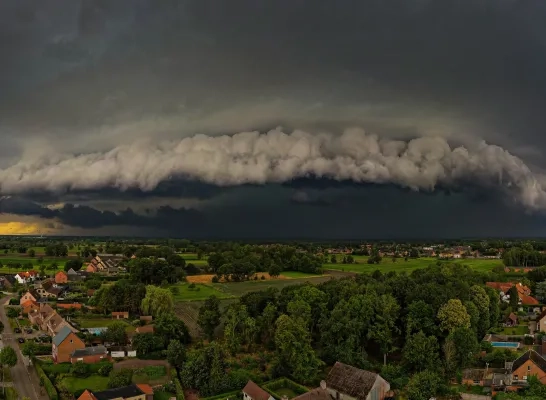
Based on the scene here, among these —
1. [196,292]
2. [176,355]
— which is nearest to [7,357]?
[176,355]

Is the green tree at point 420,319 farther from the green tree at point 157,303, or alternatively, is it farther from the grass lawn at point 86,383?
the green tree at point 157,303

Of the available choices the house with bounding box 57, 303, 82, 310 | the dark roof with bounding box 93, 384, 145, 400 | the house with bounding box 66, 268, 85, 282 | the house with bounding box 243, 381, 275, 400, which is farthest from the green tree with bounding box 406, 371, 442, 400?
the house with bounding box 66, 268, 85, 282

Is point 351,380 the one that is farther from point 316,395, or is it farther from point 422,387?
point 422,387

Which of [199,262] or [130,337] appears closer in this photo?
[130,337]

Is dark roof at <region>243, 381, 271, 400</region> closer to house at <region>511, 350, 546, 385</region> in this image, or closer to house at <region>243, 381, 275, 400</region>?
house at <region>243, 381, 275, 400</region>

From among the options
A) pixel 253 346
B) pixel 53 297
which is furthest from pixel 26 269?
pixel 253 346

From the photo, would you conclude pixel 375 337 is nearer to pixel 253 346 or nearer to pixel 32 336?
pixel 253 346
